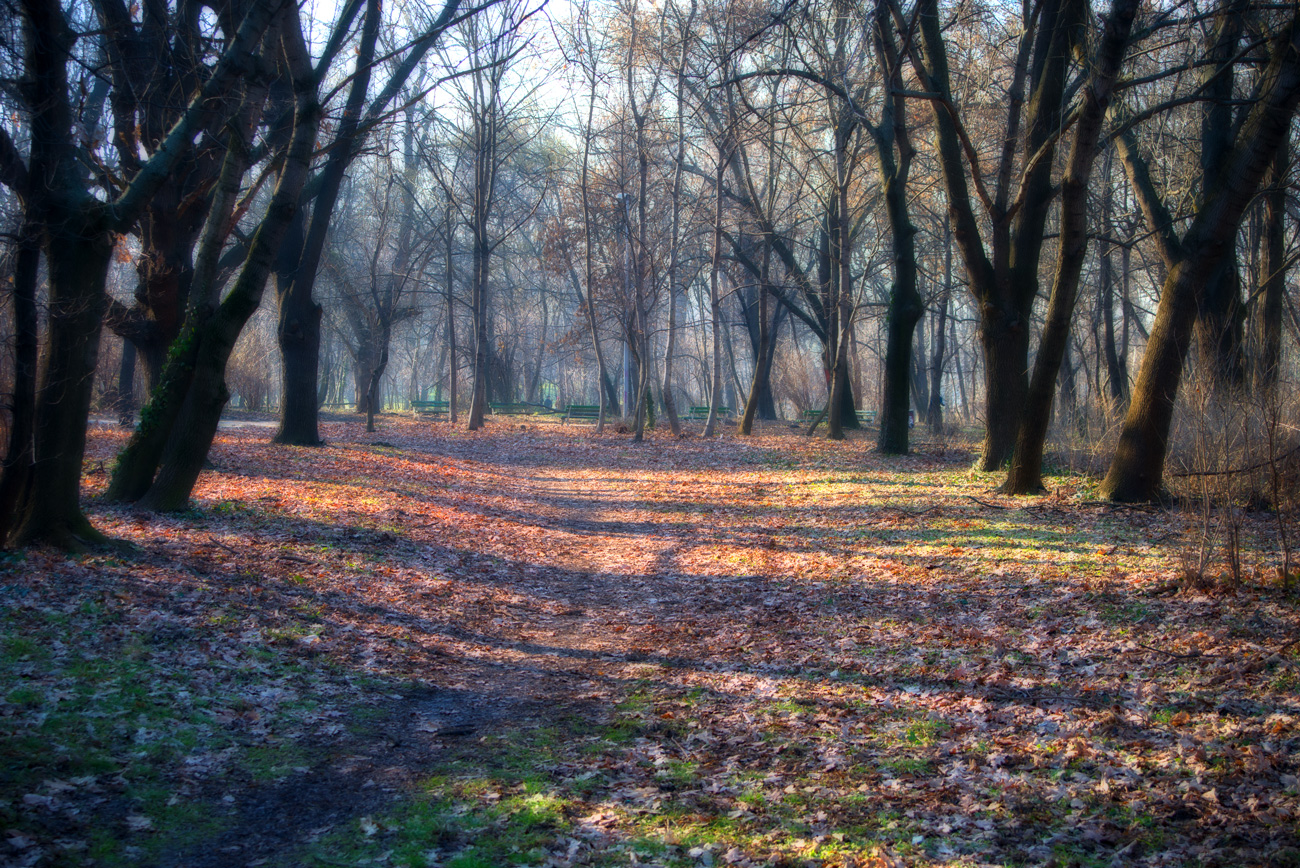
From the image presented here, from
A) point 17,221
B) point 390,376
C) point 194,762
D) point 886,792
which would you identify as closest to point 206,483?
point 17,221

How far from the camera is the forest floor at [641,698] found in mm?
3557

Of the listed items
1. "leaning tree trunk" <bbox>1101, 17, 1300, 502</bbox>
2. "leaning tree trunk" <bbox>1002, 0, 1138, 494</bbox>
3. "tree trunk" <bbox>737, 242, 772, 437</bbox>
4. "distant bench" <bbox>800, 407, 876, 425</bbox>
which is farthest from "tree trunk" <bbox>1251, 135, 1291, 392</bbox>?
"distant bench" <bbox>800, 407, 876, 425</bbox>

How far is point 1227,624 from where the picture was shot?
5652mm

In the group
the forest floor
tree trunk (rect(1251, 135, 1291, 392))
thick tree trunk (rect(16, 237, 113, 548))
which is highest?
tree trunk (rect(1251, 135, 1291, 392))

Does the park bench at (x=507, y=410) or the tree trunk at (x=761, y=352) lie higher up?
the tree trunk at (x=761, y=352)

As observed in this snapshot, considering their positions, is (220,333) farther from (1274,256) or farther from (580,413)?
(580,413)

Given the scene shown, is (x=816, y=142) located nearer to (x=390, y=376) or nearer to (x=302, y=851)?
(x=302, y=851)

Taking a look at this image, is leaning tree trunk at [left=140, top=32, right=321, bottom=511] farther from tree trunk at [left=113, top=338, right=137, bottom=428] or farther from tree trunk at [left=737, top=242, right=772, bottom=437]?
tree trunk at [left=737, top=242, right=772, bottom=437]

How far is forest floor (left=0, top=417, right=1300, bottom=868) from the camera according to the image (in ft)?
11.7

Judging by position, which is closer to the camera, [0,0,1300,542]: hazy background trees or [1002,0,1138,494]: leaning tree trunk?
[0,0,1300,542]: hazy background trees

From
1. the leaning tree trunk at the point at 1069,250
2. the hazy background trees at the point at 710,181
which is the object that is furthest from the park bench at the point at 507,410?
the leaning tree trunk at the point at 1069,250

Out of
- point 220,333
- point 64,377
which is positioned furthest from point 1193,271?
point 64,377

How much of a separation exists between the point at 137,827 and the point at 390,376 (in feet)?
216

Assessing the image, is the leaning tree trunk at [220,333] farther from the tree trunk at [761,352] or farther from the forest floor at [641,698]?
the tree trunk at [761,352]
